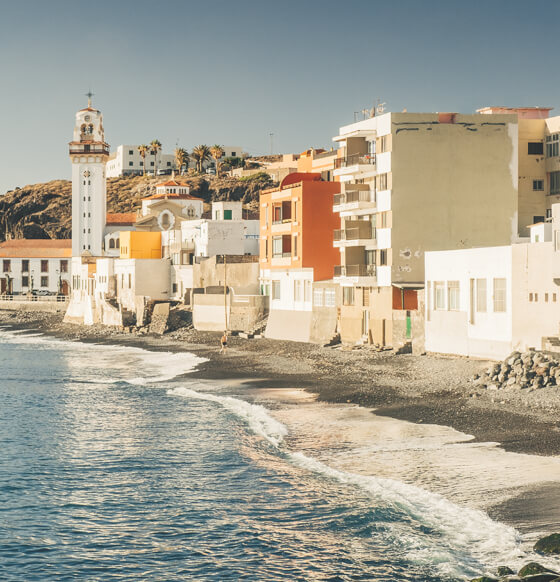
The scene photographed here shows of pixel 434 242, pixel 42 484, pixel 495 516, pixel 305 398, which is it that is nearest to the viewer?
pixel 495 516

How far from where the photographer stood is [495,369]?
38438 millimetres

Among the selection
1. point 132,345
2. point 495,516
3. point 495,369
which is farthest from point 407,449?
point 132,345

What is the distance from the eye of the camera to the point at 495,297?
42.5 metres

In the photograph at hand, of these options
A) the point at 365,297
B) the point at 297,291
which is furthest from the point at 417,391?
the point at 297,291

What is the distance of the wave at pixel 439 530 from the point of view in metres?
19.9

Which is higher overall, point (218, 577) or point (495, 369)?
point (495, 369)

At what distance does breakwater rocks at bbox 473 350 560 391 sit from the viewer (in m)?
35.4

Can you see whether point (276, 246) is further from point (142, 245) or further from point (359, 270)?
point (142, 245)

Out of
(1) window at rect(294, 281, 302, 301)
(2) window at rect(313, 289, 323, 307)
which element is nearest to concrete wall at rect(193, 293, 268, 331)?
(1) window at rect(294, 281, 302, 301)

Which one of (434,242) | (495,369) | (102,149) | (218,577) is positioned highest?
(102,149)

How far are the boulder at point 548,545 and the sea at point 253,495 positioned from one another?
0.28 meters

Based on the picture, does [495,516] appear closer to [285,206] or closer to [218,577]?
[218,577]

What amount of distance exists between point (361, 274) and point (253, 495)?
101 ft

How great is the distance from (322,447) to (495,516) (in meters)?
9.49
